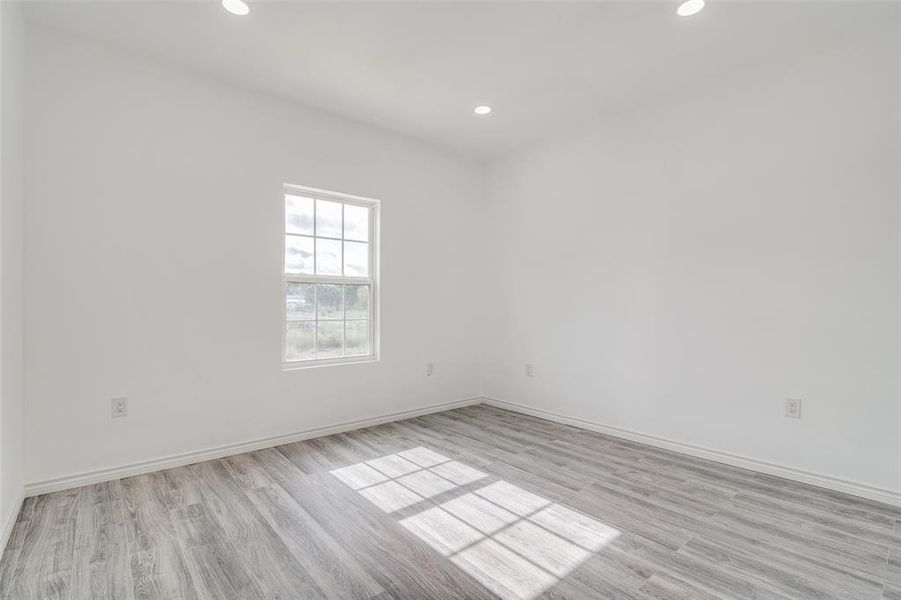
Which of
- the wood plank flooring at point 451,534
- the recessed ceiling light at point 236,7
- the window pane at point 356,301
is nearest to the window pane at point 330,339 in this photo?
the window pane at point 356,301

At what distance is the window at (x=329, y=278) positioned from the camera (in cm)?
361

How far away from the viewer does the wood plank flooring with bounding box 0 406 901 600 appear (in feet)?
5.71

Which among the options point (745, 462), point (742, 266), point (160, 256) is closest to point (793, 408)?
point (745, 462)

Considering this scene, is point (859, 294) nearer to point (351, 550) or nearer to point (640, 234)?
point (640, 234)

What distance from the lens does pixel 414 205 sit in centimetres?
436

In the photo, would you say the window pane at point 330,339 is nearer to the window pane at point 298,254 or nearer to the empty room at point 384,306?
the empty room at point 384,306

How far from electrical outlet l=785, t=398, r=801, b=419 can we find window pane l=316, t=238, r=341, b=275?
11.3 feet

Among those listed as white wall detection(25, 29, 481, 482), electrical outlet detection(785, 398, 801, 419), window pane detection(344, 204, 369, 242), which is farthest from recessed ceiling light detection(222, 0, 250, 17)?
electrical outlet detection(785, 398, 801, 419)

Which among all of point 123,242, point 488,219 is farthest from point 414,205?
point 123,242

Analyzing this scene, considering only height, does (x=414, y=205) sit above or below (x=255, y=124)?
below

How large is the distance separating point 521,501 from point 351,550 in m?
0.97

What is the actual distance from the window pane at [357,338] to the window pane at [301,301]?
38cm

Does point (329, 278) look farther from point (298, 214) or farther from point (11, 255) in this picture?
point (11, 255)

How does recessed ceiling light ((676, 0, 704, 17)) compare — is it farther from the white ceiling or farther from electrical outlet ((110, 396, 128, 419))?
electrical outlet ((110, 396, 128, 419))
